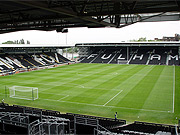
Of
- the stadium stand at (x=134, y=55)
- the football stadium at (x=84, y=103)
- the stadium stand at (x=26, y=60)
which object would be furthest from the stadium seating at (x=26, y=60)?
the stadium stand at (x=134, y=55)

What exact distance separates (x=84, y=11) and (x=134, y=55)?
6296 centimetres

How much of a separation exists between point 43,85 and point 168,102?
1866 cm

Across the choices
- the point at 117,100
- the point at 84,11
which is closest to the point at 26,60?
the point at 117,100

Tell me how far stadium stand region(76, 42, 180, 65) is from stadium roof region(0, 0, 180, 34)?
5206 cm

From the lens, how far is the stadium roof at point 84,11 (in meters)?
8.60

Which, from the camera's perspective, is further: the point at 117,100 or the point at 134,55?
the point at 134,55

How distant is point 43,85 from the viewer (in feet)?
101

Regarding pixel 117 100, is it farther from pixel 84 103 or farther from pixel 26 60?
pixel 26 60

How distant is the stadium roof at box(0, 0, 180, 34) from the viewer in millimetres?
8595

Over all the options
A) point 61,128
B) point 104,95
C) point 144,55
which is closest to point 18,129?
point 61,128

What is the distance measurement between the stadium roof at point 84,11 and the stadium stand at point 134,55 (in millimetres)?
52060

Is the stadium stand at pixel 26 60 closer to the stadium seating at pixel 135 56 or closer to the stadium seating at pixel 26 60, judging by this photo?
the stadium seating at pixel 26 60

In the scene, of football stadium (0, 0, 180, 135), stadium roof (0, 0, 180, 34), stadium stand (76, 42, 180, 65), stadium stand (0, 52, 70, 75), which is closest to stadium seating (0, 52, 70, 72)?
stadium stand (0, 52, 70, 75)

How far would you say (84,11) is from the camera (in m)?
10.9
